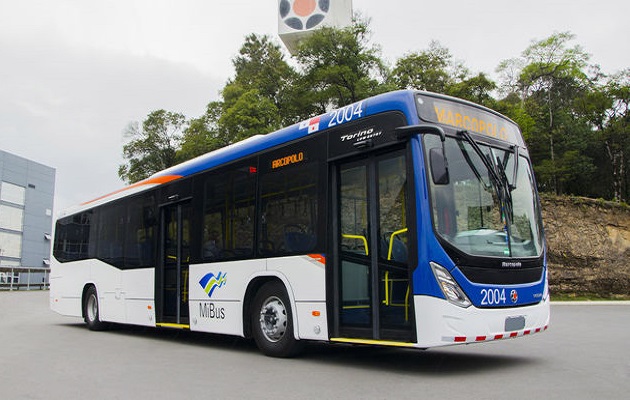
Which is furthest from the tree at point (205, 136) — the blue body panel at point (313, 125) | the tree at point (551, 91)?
the blue body panel at point (313, 125)

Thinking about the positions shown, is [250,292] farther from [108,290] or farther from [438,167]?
[108,290]

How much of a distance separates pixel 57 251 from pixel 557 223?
65.5 ft

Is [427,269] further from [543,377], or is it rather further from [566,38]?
[566,38]

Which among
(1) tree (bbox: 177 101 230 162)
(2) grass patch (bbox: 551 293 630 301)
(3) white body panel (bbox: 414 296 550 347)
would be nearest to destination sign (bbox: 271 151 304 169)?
(3) white body panel (bbox: 414 296 550 347)

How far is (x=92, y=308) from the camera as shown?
14469 millimetres

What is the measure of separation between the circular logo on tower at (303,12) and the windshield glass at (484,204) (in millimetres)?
53708

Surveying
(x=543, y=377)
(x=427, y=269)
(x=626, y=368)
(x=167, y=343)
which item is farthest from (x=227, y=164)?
(x=626, y=368)

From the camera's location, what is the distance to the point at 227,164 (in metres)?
9.92

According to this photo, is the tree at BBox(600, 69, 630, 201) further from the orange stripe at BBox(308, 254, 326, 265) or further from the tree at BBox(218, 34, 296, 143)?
the orange stripe at BBox(308, 254, 326, 265)

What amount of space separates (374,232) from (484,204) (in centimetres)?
133

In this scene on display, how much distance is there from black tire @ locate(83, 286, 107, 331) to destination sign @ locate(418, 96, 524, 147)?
10.1 meters

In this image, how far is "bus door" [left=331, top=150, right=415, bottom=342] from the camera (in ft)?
22.2

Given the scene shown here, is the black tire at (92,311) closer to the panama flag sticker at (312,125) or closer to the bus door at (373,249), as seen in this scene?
the panama flag sticker at (312,125)

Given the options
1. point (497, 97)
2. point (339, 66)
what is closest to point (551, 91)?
point (497, 97)
